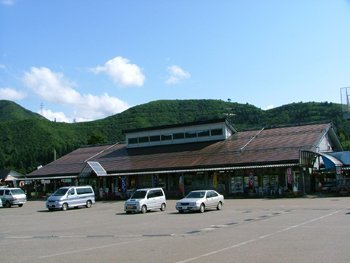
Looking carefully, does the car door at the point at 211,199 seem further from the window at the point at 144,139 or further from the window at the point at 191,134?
the window at the point at 144,139

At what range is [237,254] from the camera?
487 inches

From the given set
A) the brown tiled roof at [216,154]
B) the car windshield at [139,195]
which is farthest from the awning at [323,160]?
the car windshield at [139,195]

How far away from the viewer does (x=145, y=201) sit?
3203 centimetres

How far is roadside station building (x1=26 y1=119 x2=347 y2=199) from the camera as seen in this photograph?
150ft

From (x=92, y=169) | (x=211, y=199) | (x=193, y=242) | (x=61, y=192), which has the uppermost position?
(x=92, y=169)

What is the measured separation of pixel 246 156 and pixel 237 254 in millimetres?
36000

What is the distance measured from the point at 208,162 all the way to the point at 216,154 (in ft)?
8.69

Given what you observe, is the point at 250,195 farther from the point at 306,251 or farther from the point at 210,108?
the point at 210,108

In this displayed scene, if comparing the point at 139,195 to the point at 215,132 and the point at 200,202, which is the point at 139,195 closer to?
the point at 200,202

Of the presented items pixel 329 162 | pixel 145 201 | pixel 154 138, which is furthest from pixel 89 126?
pixel 145 201

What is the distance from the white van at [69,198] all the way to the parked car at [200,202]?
38.9ft

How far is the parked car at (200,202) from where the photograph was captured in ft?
96.7

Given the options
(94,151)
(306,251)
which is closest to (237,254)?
(306,251)

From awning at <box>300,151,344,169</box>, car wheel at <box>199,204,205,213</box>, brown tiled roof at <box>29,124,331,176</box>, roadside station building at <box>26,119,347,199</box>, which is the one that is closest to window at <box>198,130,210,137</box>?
roadside station building at <box>26,119,347,199</box>
